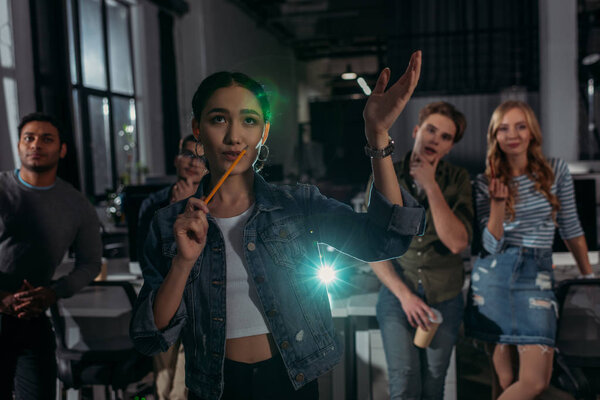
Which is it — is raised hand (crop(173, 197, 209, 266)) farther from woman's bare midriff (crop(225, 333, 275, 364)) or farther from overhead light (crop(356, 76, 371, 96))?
overhead light (crop(356, 76, 371, 96))

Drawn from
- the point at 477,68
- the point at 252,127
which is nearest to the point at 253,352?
the point at 252,127

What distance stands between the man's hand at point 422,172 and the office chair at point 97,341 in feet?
3.91

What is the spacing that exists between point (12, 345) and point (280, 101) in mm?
1455

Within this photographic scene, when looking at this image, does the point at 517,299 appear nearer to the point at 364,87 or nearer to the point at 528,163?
the point at 528,163

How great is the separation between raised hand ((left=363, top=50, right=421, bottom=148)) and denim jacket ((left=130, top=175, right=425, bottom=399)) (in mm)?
108

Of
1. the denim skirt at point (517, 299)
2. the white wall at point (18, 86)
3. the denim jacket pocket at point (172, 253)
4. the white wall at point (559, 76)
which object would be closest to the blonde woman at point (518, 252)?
the denim skirt at point (517, 299)

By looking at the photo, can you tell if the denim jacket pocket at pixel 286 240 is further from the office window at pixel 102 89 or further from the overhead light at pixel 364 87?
the office window at pixel 102 89

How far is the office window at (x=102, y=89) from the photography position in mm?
5801

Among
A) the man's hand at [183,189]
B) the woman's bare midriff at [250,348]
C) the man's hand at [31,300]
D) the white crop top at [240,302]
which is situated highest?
the man's hand at [183,189]

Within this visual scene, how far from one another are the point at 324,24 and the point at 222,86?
34.7ft

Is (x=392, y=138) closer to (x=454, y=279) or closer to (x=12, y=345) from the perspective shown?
(x=454, y=279)

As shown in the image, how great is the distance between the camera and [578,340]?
75.0 inches

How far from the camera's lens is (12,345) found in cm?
172

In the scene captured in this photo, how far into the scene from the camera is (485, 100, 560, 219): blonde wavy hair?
5.53 feet
